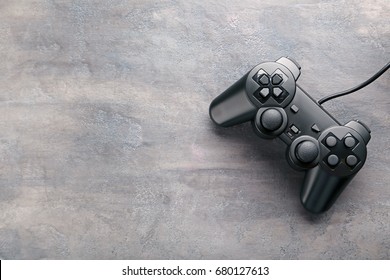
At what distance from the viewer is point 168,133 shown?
93 cm

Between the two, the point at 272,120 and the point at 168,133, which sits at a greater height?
the point at 272,120

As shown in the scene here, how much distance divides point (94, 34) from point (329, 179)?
0.46 metres

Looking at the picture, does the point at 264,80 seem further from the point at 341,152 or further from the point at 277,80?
the point at 341,152

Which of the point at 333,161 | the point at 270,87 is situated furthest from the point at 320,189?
the point at 270,87

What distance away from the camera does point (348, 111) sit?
0.92 meters

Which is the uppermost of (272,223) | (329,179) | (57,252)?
(329,179)

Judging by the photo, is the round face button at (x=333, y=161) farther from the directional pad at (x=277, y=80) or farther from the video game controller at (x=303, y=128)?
the directional pad at (x=277, y=80)

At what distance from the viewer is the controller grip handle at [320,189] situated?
845 millimetres

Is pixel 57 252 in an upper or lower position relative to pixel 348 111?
lower

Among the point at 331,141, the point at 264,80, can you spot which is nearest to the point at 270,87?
the point at 264,80

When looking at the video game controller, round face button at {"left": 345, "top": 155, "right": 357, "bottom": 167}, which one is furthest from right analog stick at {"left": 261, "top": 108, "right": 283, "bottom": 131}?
round face button at {"left": 345, "top": 155, "right": 357, "bottom": 167}

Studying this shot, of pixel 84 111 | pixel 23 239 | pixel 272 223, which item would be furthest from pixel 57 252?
pixel 272 223

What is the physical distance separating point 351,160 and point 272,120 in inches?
5.2

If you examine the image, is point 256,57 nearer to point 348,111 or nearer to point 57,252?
point 348,111
